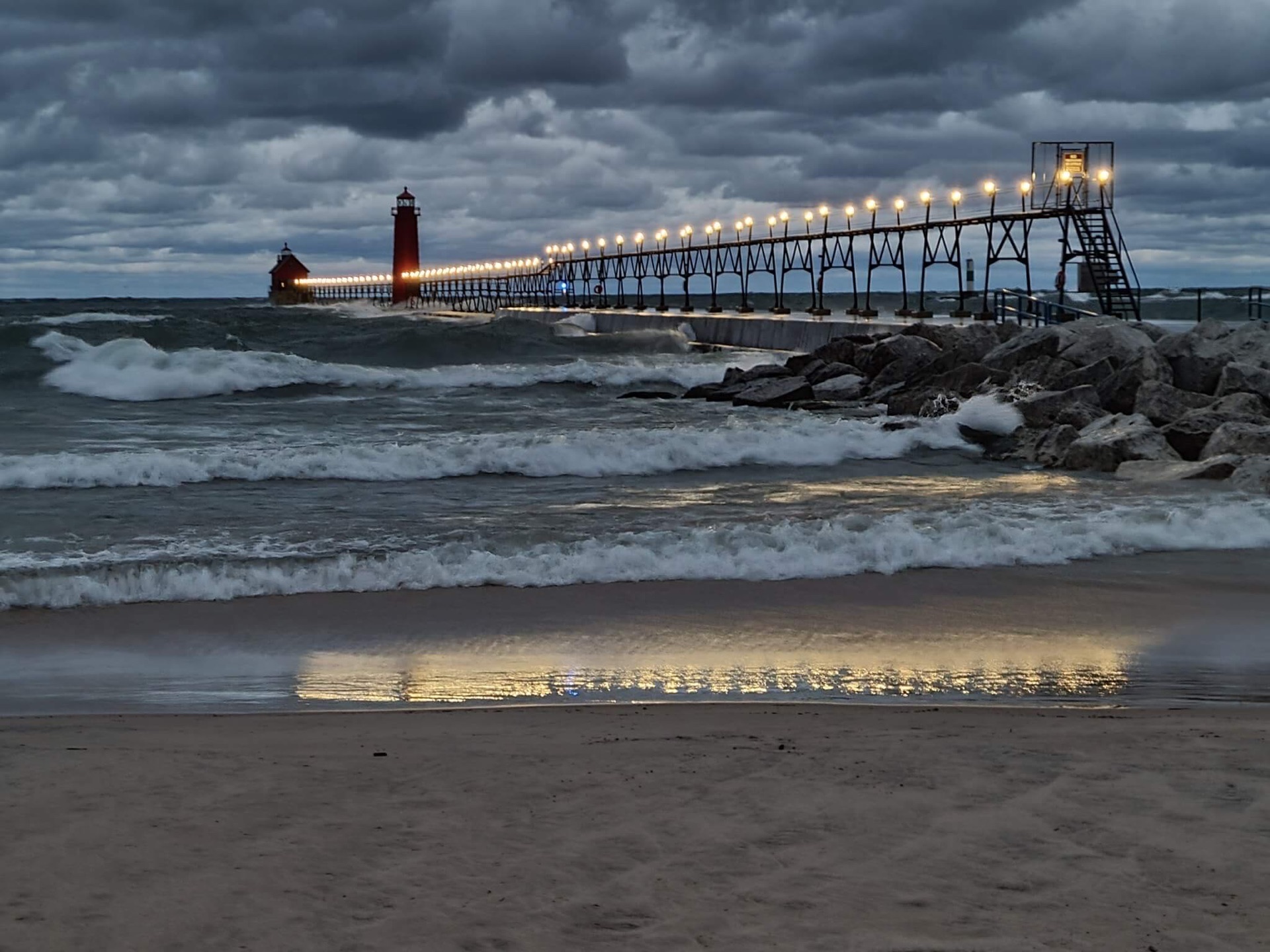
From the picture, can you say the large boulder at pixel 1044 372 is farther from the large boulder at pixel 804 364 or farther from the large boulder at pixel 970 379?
the large boulder at pixel 804 364

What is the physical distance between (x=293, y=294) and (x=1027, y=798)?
447 ft

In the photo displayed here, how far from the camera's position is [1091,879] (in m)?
3.48

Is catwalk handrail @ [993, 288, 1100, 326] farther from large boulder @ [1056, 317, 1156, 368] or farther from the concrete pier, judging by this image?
large boulder @ [1056, 317, 1156, 368]

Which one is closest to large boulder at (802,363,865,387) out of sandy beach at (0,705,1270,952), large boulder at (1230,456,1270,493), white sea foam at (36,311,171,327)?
large boulder at (1230,456,1270,493)

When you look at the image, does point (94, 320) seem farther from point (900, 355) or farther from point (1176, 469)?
point (1176, 469)

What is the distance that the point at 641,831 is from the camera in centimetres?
388

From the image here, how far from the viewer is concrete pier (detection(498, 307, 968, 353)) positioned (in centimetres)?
3703

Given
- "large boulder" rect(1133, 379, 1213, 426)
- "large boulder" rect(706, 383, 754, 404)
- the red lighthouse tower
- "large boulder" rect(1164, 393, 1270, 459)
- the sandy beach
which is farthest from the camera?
the red lighthouse tower

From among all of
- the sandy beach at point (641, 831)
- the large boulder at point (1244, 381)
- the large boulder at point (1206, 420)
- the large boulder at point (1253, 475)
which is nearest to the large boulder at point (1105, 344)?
the large boulder at point (1244, 381)

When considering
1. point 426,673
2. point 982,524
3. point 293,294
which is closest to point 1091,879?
point 426,673

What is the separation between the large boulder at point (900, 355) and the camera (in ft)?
83.6

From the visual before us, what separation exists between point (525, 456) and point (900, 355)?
40.8ft

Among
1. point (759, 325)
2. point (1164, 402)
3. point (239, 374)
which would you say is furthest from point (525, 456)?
point (759, 325)

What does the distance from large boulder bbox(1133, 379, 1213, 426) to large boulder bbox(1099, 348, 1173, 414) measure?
1.89ft
